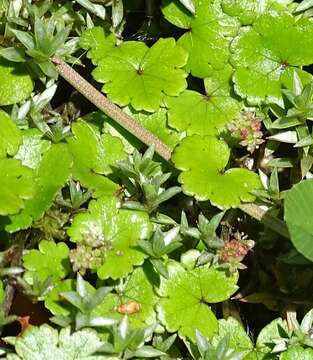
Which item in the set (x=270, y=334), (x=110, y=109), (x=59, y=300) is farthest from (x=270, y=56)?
(x=59, y=300)

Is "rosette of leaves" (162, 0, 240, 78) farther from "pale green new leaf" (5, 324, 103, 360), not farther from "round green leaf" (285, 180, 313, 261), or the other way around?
"pale green new leaf" (5, 324, 103, 360)

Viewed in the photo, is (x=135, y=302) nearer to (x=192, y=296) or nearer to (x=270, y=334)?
(x=192, y=296)

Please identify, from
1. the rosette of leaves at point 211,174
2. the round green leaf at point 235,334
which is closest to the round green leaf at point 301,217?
the rosette of leaves at point 211,174

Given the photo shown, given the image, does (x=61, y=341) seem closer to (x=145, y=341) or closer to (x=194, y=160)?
(x=145, y=341)

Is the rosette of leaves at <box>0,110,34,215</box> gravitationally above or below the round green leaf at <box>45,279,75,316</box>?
above

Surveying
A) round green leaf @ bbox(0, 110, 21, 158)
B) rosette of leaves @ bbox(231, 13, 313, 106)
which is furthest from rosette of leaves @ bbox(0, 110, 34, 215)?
rosette of leaves @ bbox(231, 13, 313, 106)

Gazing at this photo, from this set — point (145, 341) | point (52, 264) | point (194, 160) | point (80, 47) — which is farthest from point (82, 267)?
point (80, 47)

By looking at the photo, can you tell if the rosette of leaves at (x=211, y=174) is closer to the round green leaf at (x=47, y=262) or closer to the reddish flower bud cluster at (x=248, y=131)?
the reddish flower bud cluster at (x=248, y=131)
